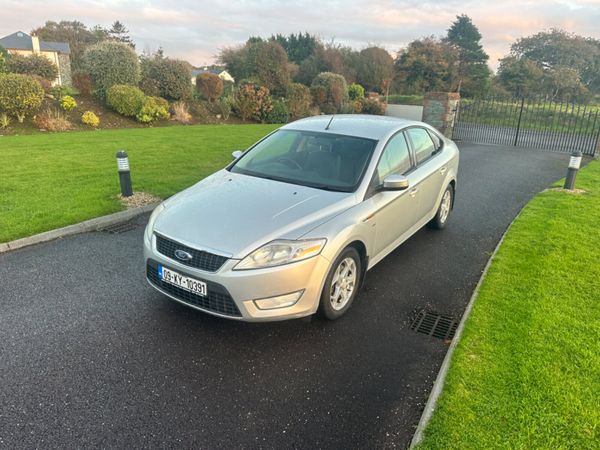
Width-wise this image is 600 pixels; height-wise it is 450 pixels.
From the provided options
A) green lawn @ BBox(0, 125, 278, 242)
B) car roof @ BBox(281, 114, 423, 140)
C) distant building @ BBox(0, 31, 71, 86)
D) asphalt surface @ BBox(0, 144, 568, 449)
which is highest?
distant building @ BBox(0, 31, 71, 86)

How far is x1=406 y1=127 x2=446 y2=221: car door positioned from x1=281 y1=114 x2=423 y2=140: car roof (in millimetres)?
229

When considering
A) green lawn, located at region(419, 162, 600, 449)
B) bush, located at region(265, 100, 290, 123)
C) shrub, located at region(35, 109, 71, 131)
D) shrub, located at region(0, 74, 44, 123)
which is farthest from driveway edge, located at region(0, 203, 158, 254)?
bush, located at region(265, 100, 290, 123)

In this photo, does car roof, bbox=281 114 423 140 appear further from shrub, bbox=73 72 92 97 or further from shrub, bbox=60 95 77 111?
shrub, bbox=73 72 92 97

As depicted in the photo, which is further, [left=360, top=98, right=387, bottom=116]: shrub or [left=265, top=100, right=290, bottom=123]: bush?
[left=360, top=98, right=387, bottom=116]: shrub

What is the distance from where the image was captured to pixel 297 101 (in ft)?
73.4

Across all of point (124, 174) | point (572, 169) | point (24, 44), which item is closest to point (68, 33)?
point (24, 44)

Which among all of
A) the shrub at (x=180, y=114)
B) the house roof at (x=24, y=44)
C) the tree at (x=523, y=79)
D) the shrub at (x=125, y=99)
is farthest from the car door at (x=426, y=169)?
the house roof at (x=24, y=44)

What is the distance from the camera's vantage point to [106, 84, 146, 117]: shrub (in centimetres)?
1700

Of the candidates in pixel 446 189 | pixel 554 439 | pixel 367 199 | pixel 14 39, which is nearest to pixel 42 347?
pixel 367 199

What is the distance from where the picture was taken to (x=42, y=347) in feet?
10.9

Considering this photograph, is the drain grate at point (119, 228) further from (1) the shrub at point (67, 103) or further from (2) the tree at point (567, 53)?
(2) the tree at point (567, 53)

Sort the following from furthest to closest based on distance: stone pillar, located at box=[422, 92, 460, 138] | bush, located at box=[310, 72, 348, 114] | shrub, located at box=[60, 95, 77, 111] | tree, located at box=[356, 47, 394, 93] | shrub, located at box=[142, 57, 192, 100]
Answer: tree, located at box=[356, 47, 394, 93] → bush, located at box=[310, 72, 348, 114] → shrub, located at box=[142, 57, 192, 100] → shrub, located at box=[60, 95, 77, 111] → stone pillar, located at box=[422, 92, 460, 138]

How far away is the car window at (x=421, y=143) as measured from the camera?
16.8 ft

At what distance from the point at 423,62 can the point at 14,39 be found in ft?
158
